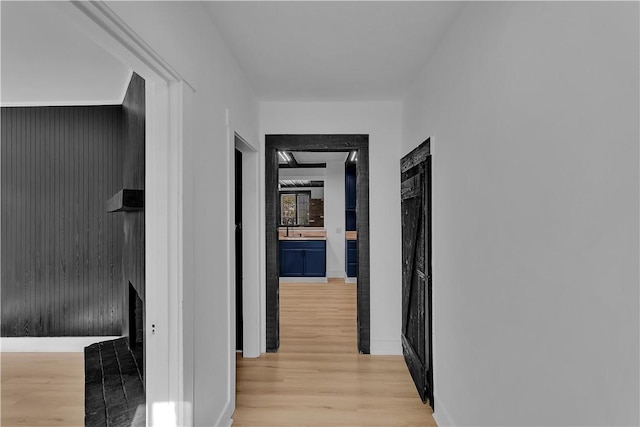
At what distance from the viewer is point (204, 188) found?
202 cm

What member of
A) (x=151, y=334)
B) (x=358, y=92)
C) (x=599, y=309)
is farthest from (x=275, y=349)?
(x=599, y=309)

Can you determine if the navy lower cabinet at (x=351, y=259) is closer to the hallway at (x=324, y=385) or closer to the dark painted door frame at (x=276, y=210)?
the hallway at (x=324, y=385)

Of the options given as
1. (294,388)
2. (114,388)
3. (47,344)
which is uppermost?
(114,388)

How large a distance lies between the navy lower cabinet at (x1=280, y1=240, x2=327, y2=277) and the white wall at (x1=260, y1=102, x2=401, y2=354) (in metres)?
3.30

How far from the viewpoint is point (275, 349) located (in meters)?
3.73

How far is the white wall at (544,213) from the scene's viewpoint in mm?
915

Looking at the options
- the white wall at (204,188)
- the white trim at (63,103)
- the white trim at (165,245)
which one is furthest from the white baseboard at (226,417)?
the white trim at (63,103)

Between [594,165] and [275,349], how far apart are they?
3334 mm

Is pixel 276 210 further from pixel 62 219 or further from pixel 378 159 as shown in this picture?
pixel 62 219

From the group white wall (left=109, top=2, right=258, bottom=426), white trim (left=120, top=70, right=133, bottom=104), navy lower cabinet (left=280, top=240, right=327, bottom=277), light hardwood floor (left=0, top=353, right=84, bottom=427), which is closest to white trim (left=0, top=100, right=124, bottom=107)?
white trim (left=120, top=70, right=133, bottom=104)

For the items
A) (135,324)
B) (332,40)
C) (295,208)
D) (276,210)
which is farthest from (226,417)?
(295,208)

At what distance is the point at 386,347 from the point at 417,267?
3.69 feet

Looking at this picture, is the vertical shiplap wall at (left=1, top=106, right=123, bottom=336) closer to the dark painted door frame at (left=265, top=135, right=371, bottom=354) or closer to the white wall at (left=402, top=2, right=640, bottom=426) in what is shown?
the dark painted door frame at (left=265, top=135, right=371, bottom=354)

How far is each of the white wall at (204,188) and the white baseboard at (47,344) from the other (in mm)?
2033
